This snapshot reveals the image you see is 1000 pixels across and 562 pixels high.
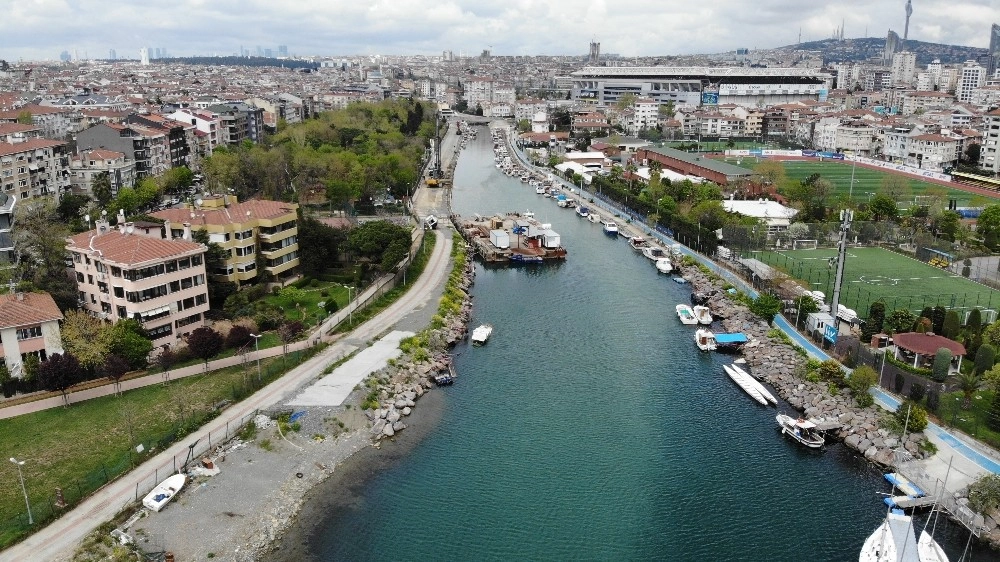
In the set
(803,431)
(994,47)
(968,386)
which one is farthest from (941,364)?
(994,47)

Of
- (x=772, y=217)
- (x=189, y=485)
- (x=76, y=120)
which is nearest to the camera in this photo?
(x=189, y=485)

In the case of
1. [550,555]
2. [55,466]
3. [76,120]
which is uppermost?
[76,120]

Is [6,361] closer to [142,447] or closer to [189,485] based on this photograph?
[142,447]

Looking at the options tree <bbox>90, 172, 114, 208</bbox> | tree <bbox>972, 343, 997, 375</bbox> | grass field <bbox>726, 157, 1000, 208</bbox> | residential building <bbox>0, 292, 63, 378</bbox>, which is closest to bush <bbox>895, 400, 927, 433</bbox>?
tree <bbox>972, 343, 997, 375</bbox>

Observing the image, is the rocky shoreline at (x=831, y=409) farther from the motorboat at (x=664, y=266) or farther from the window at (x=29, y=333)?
the window at (x=29, y=333)

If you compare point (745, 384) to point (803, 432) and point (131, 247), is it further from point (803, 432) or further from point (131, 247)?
point (131, 247)

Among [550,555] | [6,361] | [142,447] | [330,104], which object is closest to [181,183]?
[6,361]
